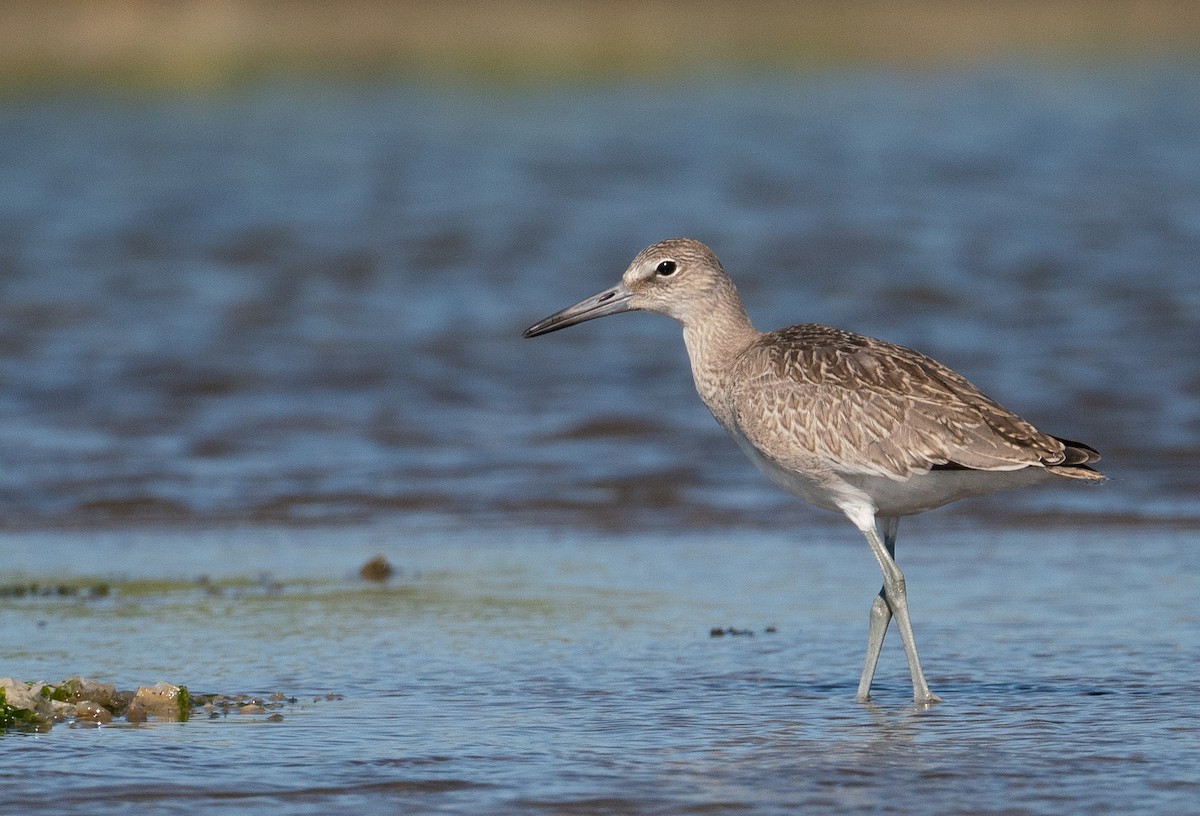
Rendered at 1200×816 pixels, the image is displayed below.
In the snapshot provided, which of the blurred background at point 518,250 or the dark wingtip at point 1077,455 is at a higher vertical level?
the blurred background at point 518,250

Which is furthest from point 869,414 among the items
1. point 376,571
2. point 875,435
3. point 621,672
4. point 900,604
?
point 376,571

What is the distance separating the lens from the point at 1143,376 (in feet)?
46.3

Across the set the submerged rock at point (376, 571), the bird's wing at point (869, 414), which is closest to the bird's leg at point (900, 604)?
the bird's wing at point (869, 414)

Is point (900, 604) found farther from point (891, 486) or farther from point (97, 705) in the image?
point (97, 705)

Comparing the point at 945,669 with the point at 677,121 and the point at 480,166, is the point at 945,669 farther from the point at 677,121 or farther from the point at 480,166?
the point at 677,121

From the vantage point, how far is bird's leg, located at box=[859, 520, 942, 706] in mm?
7605

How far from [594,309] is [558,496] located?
10.0 ft

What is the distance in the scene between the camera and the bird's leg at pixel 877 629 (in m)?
7.70

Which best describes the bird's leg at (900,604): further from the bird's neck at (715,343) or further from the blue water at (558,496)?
the bird's neck at (715,343)

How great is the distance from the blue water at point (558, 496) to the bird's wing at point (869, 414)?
3.03ft

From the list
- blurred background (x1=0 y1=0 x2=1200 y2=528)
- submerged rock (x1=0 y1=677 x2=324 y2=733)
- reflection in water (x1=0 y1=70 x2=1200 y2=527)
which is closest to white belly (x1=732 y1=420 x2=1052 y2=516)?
submerged rock (x1=0 y1=677 x2=324 y2=733)

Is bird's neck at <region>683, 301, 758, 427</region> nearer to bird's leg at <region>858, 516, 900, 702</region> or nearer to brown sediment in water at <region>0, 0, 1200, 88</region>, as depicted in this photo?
bird's leg at <region>858, 516, 900, 702</region>

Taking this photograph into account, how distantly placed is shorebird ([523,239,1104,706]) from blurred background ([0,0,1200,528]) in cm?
291

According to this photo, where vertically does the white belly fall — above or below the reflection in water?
below
